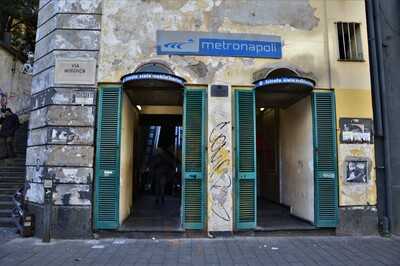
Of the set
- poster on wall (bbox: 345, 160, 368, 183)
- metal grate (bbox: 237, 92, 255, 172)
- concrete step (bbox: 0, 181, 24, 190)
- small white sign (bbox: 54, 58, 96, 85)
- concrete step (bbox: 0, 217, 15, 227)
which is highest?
small white sign (bbox: 54, 58, 96, 85)

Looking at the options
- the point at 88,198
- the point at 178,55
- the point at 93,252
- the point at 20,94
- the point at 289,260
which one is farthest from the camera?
the point at 20,94

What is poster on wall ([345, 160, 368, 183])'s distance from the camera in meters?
7.89

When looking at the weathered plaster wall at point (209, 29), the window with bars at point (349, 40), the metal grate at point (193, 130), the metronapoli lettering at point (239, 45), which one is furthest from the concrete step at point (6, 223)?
the window with bars at point (349, 40)

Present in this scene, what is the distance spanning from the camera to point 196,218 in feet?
24.6

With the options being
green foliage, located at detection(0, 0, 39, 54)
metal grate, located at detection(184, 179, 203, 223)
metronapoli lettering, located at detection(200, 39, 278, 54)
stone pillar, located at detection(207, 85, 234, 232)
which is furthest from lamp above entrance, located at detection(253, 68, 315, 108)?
green foliage, located at detection(0, 0, 39, 54)

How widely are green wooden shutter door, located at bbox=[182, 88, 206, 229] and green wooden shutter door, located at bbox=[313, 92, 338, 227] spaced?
253cm

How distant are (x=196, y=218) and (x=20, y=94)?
1325 cm

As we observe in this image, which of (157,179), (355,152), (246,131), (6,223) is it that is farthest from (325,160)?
(6,223)

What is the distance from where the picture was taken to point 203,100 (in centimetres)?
776

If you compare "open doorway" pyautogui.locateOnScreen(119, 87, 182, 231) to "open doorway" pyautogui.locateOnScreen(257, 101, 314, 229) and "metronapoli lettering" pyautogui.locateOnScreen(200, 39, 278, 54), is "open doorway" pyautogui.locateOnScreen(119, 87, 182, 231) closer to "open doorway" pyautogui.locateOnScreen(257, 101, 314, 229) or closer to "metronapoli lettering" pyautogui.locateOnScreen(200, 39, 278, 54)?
"metronapoli lettering" pyautogui.locateOnScreen(200, 39, 278, 54)

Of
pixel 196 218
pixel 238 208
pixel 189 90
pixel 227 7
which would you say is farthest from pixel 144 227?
pixel 227 7

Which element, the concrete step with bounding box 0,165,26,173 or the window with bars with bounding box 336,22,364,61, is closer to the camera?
the window with bars with bounding box 336,22,364,61

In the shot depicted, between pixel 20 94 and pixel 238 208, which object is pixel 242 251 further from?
pixel 20 94

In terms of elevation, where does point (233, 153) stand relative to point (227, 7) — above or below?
below
